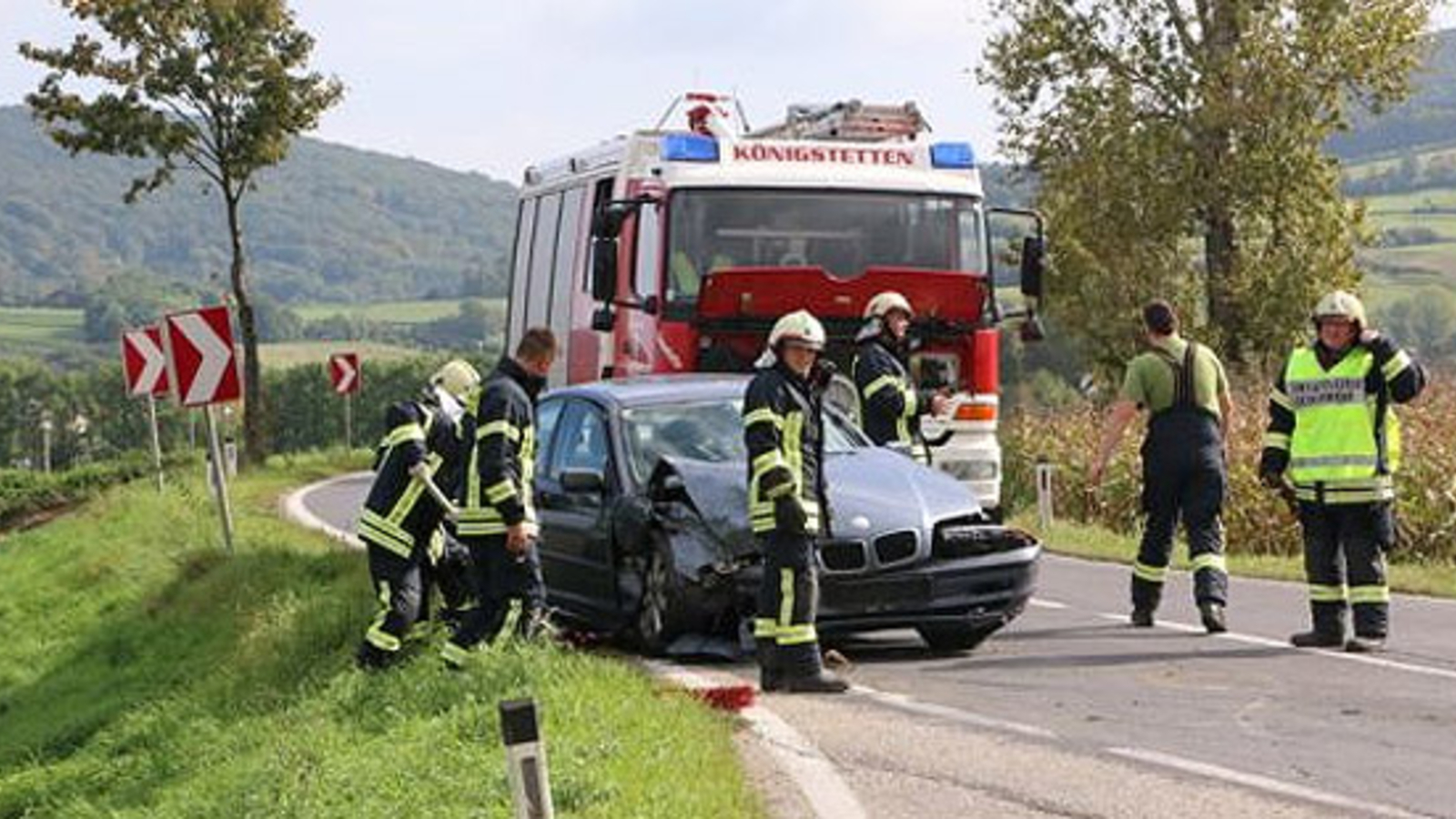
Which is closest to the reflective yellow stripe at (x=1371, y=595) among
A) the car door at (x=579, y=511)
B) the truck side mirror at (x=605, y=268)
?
the car door at (x=579, y=511)

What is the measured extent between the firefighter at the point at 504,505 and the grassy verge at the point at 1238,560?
732cm

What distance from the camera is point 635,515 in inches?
438

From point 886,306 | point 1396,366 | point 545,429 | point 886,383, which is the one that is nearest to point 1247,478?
point 886,306

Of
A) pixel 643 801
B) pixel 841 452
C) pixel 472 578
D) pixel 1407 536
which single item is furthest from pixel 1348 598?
pixel 1407 536

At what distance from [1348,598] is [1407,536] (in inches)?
349

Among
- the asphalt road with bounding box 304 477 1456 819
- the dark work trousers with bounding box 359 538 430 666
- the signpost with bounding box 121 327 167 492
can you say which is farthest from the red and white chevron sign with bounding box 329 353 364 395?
the dark work trousers with bounding box 359 538 430 666

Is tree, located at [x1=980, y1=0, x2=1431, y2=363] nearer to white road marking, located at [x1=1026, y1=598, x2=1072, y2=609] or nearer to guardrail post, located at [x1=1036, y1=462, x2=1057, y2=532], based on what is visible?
guardrail post, located at [x1=1036, y1=462, x2=1057, y2=532]

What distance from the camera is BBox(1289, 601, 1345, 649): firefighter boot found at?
11.5 meters

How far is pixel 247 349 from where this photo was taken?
4041cm

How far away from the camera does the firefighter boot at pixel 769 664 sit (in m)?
9.81

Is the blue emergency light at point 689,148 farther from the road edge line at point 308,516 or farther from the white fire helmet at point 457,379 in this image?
the white fire helmet at point 457,379

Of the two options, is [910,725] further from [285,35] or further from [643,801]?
[285,35]

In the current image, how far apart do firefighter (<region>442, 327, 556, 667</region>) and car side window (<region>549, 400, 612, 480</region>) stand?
4.07ft

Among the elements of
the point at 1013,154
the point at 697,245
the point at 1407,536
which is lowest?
the point at 1407,536
